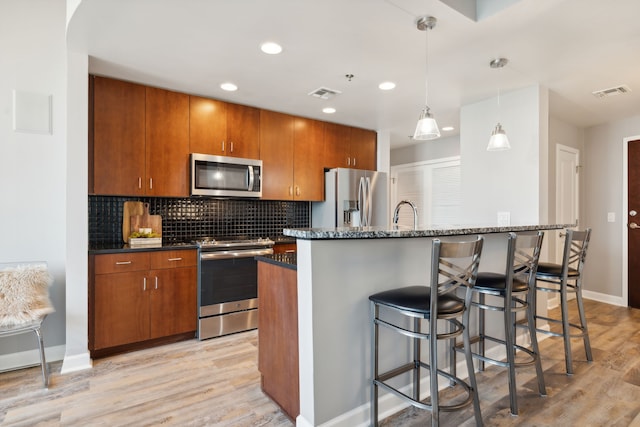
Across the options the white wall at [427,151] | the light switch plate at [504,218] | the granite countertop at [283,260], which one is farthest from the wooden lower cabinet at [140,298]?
the white wall at [427,151]

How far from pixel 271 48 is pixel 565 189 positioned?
406 centimetres

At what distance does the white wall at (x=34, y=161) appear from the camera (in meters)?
2.69

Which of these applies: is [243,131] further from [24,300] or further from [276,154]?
[24,300]

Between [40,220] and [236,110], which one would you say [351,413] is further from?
[236,110]

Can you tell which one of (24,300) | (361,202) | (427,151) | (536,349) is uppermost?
(427,151)

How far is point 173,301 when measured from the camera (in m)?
3.16

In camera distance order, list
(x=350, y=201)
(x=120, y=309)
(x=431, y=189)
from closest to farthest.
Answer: (x=120, y=309), (x=350, y=201), (x=431, y=189)

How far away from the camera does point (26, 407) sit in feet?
6.96

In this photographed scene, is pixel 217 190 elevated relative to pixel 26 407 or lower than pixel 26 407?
elevated

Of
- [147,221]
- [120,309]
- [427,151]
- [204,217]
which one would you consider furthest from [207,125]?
[427,151]

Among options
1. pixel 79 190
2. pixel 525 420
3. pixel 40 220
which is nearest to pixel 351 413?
pixel 525 420

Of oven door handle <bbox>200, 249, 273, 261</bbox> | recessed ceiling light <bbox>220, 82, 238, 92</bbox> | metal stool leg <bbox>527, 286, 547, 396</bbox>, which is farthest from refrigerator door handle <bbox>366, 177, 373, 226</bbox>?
metal stool leg <bbox>527, 286, 547, 396</bbox>

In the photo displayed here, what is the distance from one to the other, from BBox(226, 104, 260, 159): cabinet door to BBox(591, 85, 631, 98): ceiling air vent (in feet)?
11.4

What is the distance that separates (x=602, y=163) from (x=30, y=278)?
630 centimetres
